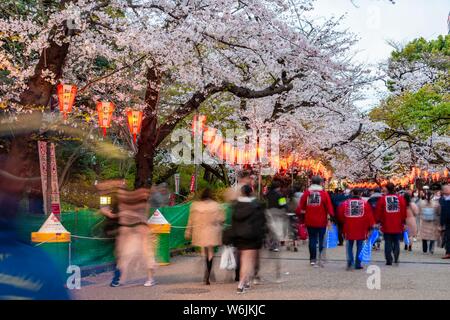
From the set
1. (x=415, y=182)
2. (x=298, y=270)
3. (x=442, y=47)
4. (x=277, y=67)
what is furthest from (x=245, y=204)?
(x=442, y=47)

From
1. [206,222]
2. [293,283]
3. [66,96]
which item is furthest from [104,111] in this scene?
[293,283]

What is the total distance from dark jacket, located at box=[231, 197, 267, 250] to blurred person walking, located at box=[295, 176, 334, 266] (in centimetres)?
338

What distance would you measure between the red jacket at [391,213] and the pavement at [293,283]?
2.95 ft

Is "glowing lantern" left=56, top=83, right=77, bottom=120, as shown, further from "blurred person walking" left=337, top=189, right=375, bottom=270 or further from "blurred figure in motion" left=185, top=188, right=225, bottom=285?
"blurred person walking" left=337, top=189, right=375, bottom=270

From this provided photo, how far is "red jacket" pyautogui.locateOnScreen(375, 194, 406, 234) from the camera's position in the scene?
14195 mm

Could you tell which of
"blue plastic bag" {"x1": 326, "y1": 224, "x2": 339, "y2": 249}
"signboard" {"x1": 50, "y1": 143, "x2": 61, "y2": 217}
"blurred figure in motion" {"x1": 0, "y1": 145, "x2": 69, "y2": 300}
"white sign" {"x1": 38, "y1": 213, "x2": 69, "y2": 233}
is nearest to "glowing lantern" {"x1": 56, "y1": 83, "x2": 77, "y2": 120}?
Result: "signboard" {"x1": 50, "y1": 143, "x2": 61, "y2": 217}

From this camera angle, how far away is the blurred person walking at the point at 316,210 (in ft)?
44.3

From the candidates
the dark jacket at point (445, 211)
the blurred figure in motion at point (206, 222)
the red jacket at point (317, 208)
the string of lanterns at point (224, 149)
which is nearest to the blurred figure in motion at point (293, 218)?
the red jacket at point (317, 208)

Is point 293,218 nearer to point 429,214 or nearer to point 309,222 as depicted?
point 309,222

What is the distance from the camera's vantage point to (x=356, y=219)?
44.3 ft

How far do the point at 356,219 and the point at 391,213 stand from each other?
1272 mm

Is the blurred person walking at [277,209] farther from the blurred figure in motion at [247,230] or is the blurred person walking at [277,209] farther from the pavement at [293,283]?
the blurred figure in motion at [247,230]

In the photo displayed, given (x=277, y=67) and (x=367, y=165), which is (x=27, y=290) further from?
(x=367, y=165)
